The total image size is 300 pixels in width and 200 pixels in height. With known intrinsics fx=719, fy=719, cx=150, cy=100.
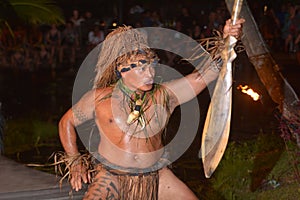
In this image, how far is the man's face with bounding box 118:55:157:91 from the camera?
14.5 ft

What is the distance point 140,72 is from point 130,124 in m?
→ 0.33

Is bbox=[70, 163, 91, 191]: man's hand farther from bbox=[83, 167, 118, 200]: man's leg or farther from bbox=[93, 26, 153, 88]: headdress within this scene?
bbox=[93, 26, 153, 88]: headdress

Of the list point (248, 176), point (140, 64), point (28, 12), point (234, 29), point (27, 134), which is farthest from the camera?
point (28, 12)

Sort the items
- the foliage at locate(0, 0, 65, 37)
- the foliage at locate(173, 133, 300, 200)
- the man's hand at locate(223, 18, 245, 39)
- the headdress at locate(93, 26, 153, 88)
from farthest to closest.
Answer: the foliage at locate(0, 0, 65, 37) < the foliage at locate(173, 133, 300, 200) < the headdress at locate(93, 26, 153, 88) < the man's hand at locate(223, 18, 245, 39)

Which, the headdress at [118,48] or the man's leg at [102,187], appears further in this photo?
the headdress at [118,48]

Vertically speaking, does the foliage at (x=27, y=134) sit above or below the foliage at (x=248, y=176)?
below

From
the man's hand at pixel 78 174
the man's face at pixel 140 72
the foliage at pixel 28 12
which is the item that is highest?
the man's face at pixel 140 72

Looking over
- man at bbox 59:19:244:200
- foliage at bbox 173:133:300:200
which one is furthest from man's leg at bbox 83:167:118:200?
→ foliage at bbox 173:133:300:200

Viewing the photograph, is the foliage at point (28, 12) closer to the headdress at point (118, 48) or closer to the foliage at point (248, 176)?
the foliage at point (248, 176)

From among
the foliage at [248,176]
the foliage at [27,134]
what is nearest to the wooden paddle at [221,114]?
the foliage at [248,176]

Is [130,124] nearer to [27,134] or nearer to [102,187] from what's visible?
[102,187]

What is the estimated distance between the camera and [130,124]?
176 inches

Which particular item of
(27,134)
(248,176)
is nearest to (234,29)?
(248,176)

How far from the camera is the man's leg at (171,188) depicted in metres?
4.45
